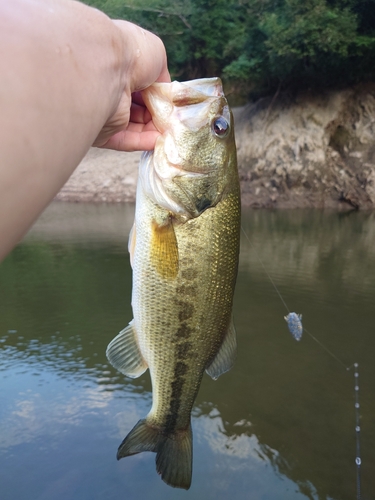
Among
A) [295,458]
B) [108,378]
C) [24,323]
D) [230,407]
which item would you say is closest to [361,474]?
[295,458]

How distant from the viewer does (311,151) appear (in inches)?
578

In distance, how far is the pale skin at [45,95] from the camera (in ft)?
2.13

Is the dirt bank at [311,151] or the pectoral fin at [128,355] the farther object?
the dirt bank at [311,151]

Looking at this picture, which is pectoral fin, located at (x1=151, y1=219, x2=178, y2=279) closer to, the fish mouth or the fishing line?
the fish mouth

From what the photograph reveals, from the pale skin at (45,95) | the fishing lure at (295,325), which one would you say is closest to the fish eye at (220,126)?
the pale skin at (45,95)

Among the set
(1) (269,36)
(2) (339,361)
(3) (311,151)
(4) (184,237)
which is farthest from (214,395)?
(1) (269,36)

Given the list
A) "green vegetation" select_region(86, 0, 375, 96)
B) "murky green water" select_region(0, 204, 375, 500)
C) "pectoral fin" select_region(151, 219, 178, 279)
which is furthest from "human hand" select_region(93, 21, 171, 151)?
"green vegetation" select_region(86, 0, 375, 96)

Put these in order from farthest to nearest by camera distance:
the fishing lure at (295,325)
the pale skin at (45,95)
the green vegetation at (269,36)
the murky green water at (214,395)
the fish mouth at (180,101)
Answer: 1. the green vegetation at (269,36)
2. the fishing lure at (295,325)
3. the murky green water at (214,395)
4. the fish mouth at (180,101)
5. the pale skin at (45,95)

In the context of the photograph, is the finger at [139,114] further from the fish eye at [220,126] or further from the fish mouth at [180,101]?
the fish eye at [220,126]

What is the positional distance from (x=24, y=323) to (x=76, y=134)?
5075 mm

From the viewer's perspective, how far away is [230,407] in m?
3.81

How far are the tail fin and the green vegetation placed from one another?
45.9 feet

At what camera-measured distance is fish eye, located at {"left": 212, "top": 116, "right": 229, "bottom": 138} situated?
59.3 inches

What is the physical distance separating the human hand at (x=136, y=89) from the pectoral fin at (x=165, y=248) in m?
0.27
